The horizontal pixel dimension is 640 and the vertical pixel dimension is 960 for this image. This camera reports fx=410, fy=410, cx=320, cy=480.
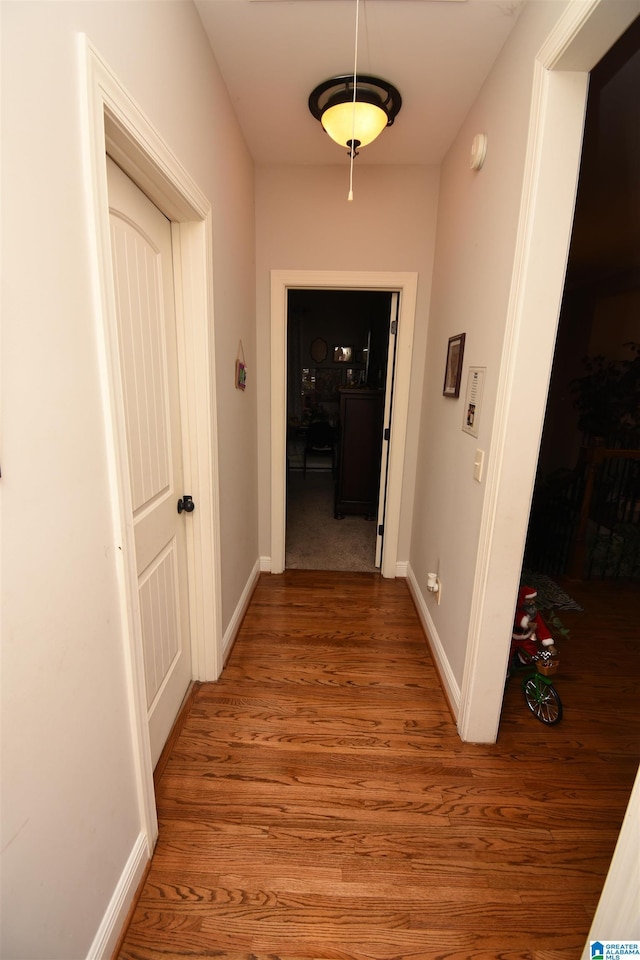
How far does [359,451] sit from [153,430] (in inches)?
114

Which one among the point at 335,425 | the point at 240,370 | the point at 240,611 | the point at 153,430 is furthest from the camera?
the point at 335,425

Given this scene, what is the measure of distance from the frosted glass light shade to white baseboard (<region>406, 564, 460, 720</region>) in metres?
2.45

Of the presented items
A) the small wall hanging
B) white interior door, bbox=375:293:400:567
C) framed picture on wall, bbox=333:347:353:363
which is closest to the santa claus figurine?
white interior door, bbox=375:293:400:567

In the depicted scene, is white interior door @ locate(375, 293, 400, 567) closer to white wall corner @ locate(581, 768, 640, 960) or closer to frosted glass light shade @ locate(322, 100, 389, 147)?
frosted glass light shade @ locate(322, 100, 389, 147)

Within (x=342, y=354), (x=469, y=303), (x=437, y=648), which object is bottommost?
(x=437, y=648)

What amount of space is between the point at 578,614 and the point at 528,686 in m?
1.13

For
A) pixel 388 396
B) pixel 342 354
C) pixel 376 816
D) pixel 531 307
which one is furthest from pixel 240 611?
pixel 342 354

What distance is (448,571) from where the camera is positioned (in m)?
2.09

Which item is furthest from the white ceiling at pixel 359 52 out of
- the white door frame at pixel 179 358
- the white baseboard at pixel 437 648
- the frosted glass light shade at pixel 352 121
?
the white baseboard at pixel 437 648

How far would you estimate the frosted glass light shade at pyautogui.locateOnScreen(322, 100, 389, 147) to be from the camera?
67.4 inches

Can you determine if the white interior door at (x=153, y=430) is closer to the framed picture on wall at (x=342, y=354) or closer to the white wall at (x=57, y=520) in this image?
the white wall at (x=57, y=520)

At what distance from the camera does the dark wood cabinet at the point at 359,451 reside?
4086 millimetres

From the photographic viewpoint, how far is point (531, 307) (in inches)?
53.6

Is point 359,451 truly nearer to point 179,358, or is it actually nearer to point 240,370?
point 240,370
